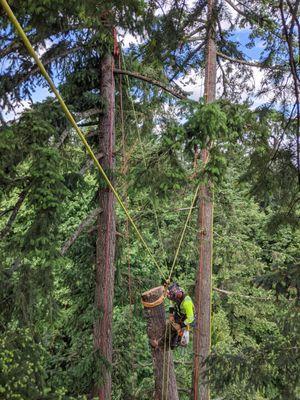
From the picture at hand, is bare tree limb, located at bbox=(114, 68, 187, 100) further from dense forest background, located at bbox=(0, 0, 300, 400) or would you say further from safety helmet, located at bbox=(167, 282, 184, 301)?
safety helmet, located at bbox=(167, 282, 184, 301)

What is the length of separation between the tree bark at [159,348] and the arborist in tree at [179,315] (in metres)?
0.15

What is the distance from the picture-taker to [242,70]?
7.65 metres

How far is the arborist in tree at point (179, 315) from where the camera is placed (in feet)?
16.3

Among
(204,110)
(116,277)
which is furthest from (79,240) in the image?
(204,110)

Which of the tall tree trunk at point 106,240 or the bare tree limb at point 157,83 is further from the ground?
the bare tree limb at point 157,83

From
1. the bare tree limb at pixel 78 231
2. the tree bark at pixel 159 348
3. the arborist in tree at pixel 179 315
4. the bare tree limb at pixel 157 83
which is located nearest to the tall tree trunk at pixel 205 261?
the tree bark at pixel 159 348

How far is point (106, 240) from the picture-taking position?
5.32m

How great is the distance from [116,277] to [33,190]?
10.2 ft

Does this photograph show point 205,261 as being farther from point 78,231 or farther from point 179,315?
point 78,231

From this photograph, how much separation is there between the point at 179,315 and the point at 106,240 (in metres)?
1.41

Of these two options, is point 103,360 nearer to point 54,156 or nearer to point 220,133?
point 54,156

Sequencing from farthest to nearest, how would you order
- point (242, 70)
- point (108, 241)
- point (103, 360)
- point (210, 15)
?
point (242, 70) < point (108, 241) < point (103, 360) < point (210, 15)

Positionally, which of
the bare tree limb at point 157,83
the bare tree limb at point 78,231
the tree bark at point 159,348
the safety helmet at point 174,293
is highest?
the bare tree limb at point 157,83

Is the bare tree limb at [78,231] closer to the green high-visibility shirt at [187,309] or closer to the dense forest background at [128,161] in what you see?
the dense forest background at [128,161]
